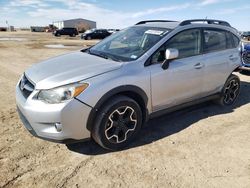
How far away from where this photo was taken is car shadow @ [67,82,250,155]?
3.73m

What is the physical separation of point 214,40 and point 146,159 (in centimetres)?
286

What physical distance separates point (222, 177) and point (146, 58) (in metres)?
1.91

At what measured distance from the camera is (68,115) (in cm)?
311

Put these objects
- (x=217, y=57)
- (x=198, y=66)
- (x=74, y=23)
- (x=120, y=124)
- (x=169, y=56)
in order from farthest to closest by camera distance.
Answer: (x=74, y=23) → (x=217, y=57) → (x=198, y=66) → (x=169, y=56) → (x=120, y=124)

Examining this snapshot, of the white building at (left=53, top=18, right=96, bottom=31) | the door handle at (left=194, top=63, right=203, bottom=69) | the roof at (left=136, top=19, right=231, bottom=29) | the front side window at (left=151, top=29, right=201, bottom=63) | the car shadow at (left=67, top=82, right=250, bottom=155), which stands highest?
the white building at (left=53, top=18, right=96, bottom=31)

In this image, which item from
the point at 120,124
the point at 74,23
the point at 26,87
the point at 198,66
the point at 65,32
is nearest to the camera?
the point at 26,87

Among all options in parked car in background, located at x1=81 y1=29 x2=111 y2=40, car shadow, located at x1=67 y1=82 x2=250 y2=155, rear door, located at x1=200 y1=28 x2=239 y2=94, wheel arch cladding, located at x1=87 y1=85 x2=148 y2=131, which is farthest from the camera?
parked car in background, located at x1=81 y1=29 x2=111 y2=40

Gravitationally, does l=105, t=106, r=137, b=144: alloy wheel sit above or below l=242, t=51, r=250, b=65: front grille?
below

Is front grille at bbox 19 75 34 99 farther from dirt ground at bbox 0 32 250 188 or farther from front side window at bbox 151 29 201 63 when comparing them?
front side window at bbox 151 29 201 63

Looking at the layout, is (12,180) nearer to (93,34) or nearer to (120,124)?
(120,124)

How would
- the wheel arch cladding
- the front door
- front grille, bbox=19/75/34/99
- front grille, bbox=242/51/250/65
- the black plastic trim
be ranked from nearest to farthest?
the wheel arch cladding → front grille, bbox=19/75/34/99 → the front door → the black plastic trim → front grille, bbox=242/51/250/65

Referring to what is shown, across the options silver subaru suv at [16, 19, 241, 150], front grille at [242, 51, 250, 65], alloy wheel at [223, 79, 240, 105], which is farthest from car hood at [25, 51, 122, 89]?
front grille at [242, 51, 250, 65]

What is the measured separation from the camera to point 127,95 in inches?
146

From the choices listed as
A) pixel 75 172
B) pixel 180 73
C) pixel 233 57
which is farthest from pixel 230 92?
pixel 75 172
